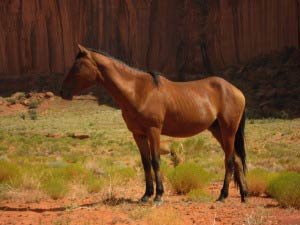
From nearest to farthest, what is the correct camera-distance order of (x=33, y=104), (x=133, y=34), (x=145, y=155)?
(x=145, y=155)
(x=33, y=104)
(x=133, y=34)

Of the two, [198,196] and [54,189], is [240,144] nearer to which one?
[198,196]

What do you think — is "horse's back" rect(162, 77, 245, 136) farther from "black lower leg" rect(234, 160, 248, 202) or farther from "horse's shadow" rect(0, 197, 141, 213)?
"horse's shadow" rect(0, 197, 141, 213)

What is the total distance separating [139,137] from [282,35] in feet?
139

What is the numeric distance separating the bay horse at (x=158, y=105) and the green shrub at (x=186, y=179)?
3.40 feet

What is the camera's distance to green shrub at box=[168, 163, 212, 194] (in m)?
9.02

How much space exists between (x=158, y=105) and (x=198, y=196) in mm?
2057

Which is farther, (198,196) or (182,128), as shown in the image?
(198,196)

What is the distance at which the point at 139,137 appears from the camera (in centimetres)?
752

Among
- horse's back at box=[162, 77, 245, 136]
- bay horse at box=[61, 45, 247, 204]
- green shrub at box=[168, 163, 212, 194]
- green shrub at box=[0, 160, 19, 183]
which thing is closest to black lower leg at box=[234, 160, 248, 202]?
bay horse at box=[61, 45, 247, 204]

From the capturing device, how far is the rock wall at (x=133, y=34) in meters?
50.9

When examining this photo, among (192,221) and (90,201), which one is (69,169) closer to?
(90,201)

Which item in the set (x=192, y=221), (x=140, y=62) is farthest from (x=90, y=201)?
(x=140, y=62)

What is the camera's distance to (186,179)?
9.00 meters

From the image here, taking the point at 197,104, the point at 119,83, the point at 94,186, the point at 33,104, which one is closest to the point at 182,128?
the point at 197,104
